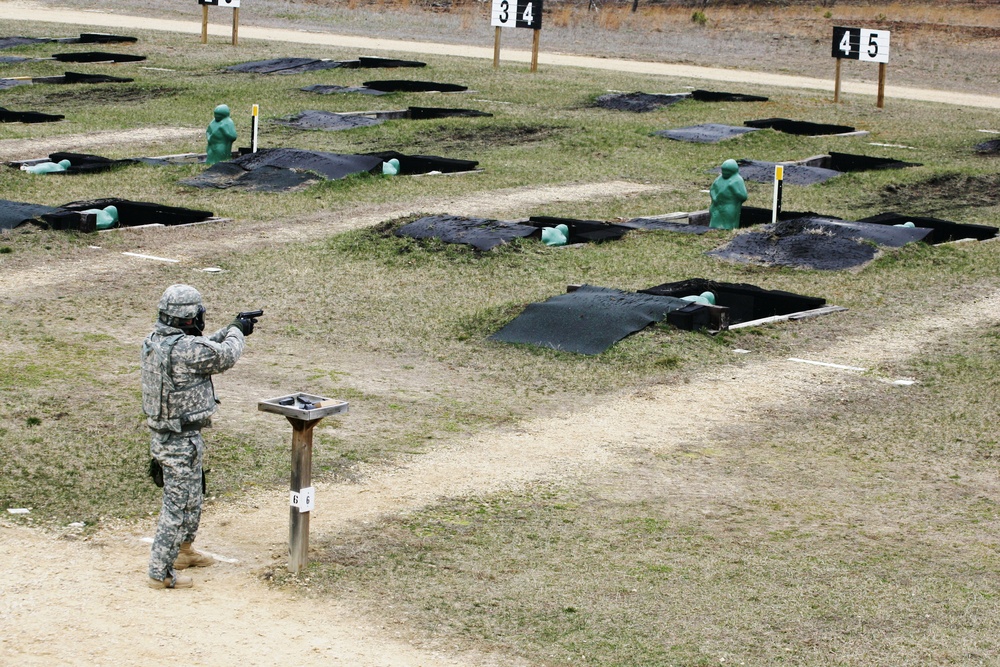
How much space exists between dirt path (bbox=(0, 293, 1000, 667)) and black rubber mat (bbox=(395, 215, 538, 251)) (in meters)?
5.60

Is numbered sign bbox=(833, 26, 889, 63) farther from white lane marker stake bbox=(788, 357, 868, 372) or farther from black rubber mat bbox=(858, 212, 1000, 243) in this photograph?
white lane marker stake bbox=(788, 357, 868, 372)

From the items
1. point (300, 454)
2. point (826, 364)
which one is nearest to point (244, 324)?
point (300, 454)

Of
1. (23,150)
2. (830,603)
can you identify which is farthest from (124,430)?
(23,150)

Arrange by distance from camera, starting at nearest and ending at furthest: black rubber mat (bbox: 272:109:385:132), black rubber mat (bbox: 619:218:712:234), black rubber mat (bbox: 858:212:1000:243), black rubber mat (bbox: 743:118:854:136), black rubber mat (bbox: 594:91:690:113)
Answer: black rubber mat (bbox: 619:218:712:234) → black rubber mat (bbox: 858:212:1000:243) → black rubber mat (bbox: 272:109:385:132) → black rubber mat (bbox: 743:118:854:136) → black rubber mat (bbox: 594:91:690:113)

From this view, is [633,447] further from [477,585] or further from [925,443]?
[477,585]

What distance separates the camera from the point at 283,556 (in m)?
8.31

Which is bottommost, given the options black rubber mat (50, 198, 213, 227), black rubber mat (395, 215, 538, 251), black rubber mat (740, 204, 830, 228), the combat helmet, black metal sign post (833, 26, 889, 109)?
black rubber mat (50, 198, 213, 227)

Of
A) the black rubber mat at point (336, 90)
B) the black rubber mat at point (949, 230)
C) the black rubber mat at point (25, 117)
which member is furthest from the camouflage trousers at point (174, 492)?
the black rubber mat at point (336, 90)

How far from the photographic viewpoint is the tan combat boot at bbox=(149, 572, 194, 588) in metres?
7.76

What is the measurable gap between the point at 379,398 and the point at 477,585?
400 cm

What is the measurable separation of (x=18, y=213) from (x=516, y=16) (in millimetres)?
21190

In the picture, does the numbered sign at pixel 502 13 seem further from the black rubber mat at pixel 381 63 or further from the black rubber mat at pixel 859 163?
the black rubber mat at pixel 859 163

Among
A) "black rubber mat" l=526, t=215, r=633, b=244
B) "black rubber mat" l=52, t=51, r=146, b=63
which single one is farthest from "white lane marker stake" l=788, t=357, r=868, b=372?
"black rubber mat" l=52, t=51, r=146, b=63

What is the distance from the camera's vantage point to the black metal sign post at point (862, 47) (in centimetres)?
3294
